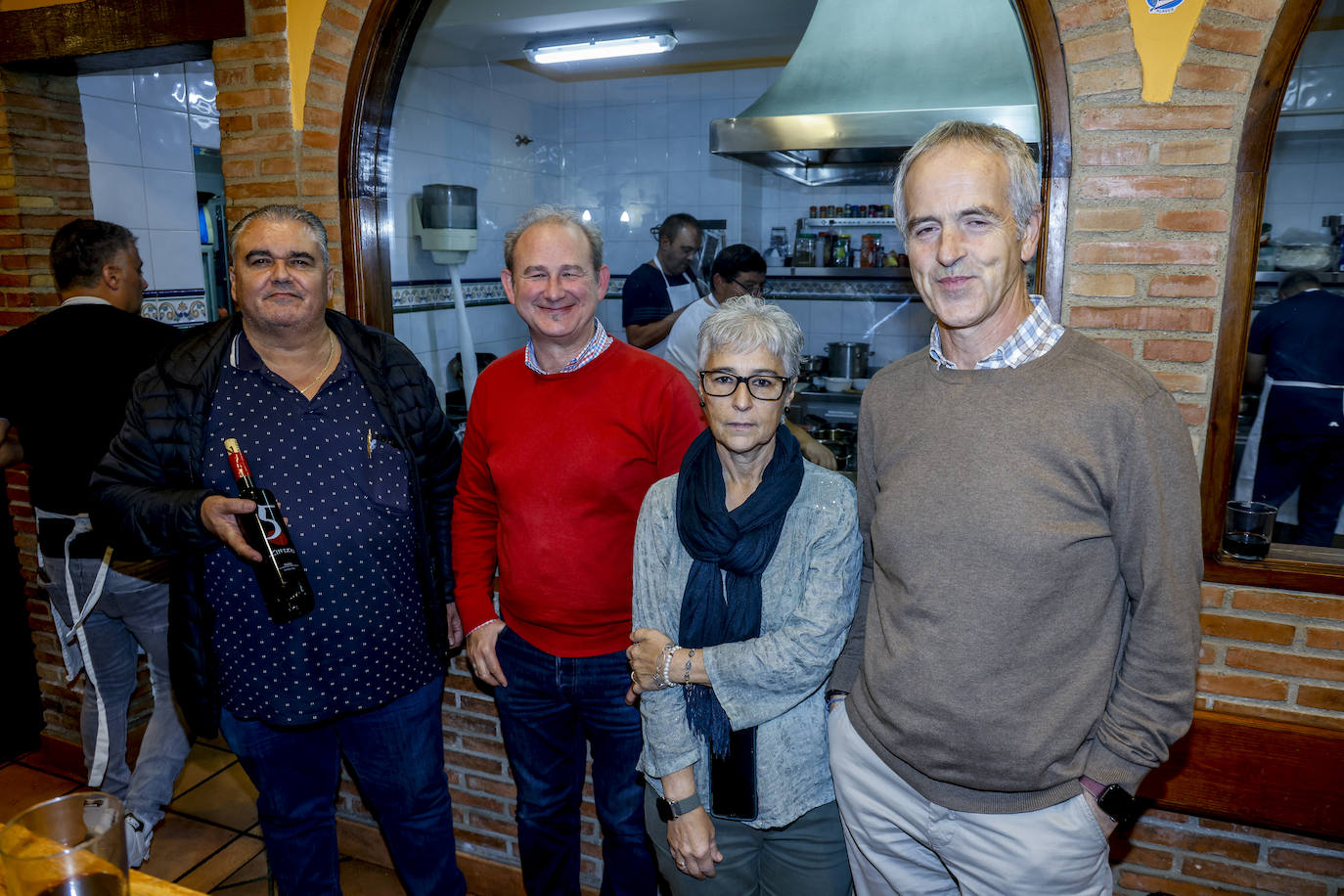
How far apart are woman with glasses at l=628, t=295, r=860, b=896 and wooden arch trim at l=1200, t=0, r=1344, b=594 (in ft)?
3.32

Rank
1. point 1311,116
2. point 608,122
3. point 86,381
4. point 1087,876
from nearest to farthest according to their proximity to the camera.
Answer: point 1087,876
point 86,381
point 1311,116
point 608,122

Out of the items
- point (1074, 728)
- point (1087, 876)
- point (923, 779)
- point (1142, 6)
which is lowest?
point (1087, 876)

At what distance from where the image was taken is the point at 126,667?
2.95 meters

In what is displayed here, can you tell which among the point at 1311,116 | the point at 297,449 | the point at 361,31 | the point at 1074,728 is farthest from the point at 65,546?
the point at 1311,116

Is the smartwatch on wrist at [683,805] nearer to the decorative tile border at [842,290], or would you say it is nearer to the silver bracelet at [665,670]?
the silver bracelet at [665,670]

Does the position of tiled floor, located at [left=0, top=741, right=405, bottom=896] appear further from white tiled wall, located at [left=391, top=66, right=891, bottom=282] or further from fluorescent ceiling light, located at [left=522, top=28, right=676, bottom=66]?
fluorescent ceiling light, located at [left=522, top=28, right=676, bottom=66]

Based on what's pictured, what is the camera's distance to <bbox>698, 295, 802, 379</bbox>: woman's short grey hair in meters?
1.56

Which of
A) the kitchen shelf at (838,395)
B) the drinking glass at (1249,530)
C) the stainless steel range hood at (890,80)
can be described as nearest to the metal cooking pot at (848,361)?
the kitchen shelf at (838,395)

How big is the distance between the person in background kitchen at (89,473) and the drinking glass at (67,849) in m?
1.82

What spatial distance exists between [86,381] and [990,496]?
8.63 feet

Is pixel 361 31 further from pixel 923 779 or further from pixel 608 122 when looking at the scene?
pixel 608 122

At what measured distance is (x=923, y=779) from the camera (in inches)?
55.7

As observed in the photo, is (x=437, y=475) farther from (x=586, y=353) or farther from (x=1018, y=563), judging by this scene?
(x=1018, y=563)

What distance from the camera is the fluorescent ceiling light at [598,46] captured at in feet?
17.0
